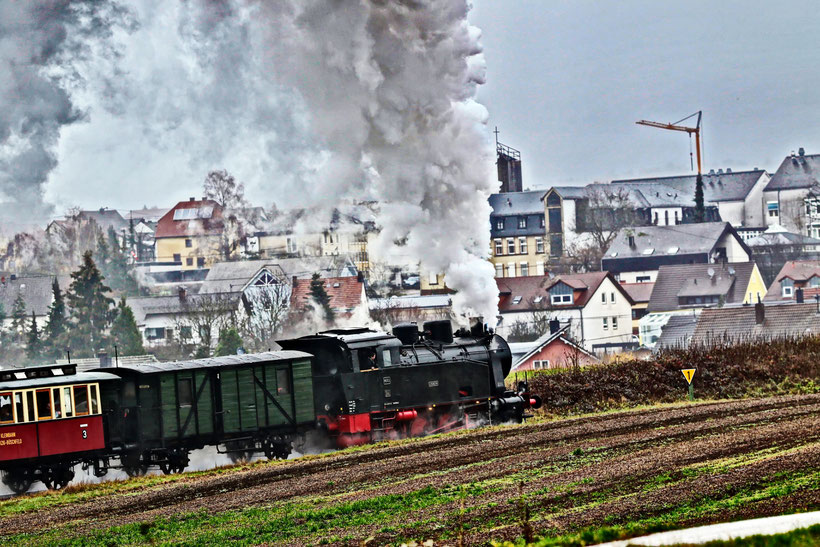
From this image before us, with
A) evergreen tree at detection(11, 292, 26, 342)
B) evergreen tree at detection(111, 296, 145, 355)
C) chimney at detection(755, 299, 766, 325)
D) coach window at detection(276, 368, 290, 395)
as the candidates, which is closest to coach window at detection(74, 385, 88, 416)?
coach window at detection(276, 368, 290, 395)

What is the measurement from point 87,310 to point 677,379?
251ft

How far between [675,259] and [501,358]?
120214 mm

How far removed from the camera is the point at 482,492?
80.7 feet

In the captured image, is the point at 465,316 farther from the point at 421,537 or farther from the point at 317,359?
the point at 421,537

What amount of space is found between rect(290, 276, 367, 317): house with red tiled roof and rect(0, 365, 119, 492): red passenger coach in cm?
6650

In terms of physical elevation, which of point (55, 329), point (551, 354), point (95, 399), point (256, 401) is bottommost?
point (551, 354)

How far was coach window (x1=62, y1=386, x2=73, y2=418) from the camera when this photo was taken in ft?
110

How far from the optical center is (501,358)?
4353 centimetres

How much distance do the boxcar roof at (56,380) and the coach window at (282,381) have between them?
17.6ft

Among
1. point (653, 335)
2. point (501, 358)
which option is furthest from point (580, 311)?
point (501, 358)

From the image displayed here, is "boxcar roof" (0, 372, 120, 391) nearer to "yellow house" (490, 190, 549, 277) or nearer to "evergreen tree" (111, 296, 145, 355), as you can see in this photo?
"evergreen tree" (111, 296, 145, 355)

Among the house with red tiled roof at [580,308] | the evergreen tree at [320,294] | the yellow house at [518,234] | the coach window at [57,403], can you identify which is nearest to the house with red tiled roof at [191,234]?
the evergreen tree at [320,294]

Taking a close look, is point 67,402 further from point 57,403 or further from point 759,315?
point 759,315

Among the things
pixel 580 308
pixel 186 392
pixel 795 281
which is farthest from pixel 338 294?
pixel 186 392
